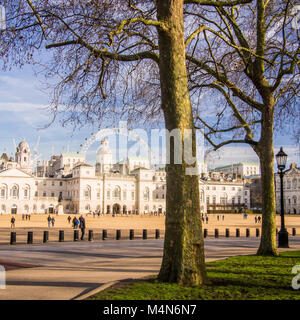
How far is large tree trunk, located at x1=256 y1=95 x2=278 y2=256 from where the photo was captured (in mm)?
12359

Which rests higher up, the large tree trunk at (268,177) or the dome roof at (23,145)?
the dome roof at (23,145)

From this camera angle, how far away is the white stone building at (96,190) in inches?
4067

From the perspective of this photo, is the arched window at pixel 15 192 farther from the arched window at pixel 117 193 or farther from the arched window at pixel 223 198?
the arched window at pixel 223 198

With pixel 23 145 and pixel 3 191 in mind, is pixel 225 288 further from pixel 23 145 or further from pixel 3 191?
pixel 23 145

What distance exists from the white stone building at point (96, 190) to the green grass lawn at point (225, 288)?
9146 centimetres

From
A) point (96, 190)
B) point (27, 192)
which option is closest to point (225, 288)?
point (27, 192)

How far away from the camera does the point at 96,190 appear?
114 meters

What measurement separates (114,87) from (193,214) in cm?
404

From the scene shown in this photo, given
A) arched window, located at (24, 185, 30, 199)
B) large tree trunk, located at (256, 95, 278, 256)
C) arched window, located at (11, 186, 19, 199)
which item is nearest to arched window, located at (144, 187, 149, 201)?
arched window, located at (24, 185, 30, 199)

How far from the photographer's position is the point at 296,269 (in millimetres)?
9891

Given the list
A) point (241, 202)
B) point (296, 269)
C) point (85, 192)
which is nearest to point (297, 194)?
point (241, 202)

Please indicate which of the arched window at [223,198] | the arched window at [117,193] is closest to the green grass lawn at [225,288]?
the arched window at [117,193]

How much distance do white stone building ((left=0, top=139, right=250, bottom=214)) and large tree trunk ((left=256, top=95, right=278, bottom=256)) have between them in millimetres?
88569
